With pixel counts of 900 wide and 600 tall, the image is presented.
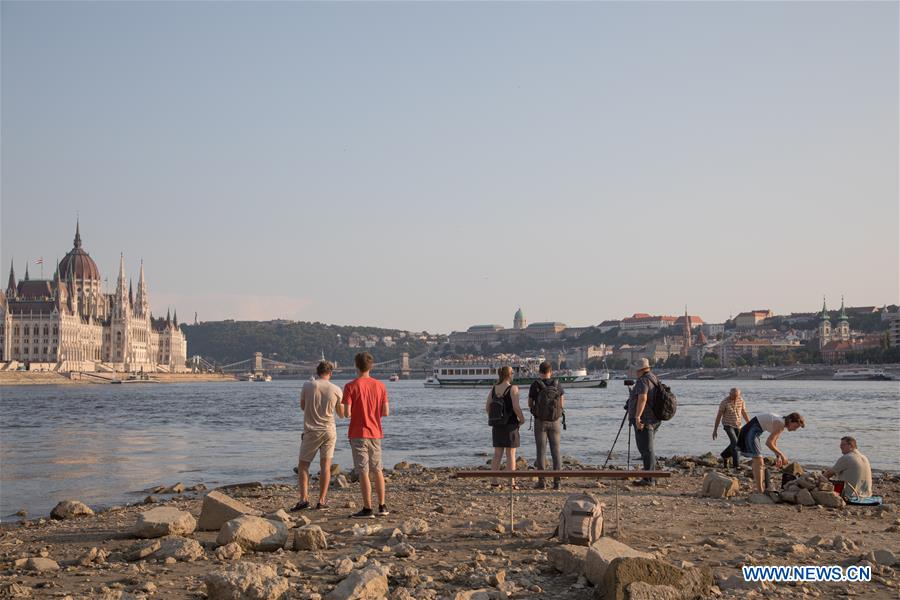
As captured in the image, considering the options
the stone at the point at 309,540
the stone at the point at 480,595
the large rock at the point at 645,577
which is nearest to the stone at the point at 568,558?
the large rock at the point at 645,577

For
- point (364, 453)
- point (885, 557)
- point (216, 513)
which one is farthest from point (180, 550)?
point (885, 557)

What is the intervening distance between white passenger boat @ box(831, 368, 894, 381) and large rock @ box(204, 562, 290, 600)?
419 ft

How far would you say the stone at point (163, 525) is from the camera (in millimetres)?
8938

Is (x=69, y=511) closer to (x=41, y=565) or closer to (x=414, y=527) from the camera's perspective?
(x=41, y=565)

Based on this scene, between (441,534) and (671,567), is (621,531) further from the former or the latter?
(671,567)

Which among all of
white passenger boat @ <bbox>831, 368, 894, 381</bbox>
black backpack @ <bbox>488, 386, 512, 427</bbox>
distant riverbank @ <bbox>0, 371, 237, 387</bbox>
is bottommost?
distant riverbank @ <bbox>0, 371, 237, 387</bbox>

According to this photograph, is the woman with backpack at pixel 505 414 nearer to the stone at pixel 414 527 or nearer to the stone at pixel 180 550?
the stone at pixel 414 527

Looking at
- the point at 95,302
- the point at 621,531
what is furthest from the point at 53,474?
the point at 95,302

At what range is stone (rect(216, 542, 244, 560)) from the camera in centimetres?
802

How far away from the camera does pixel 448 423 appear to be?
1449 inches

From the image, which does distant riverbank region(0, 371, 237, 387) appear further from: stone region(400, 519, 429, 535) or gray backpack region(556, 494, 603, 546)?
gray backpack region(556, 494, 603, 546)

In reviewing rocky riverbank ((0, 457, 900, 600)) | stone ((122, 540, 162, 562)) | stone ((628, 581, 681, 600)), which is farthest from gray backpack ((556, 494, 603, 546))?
stone ((122, 540, 162, 562))

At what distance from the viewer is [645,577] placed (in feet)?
21.3

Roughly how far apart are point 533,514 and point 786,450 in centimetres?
1335
